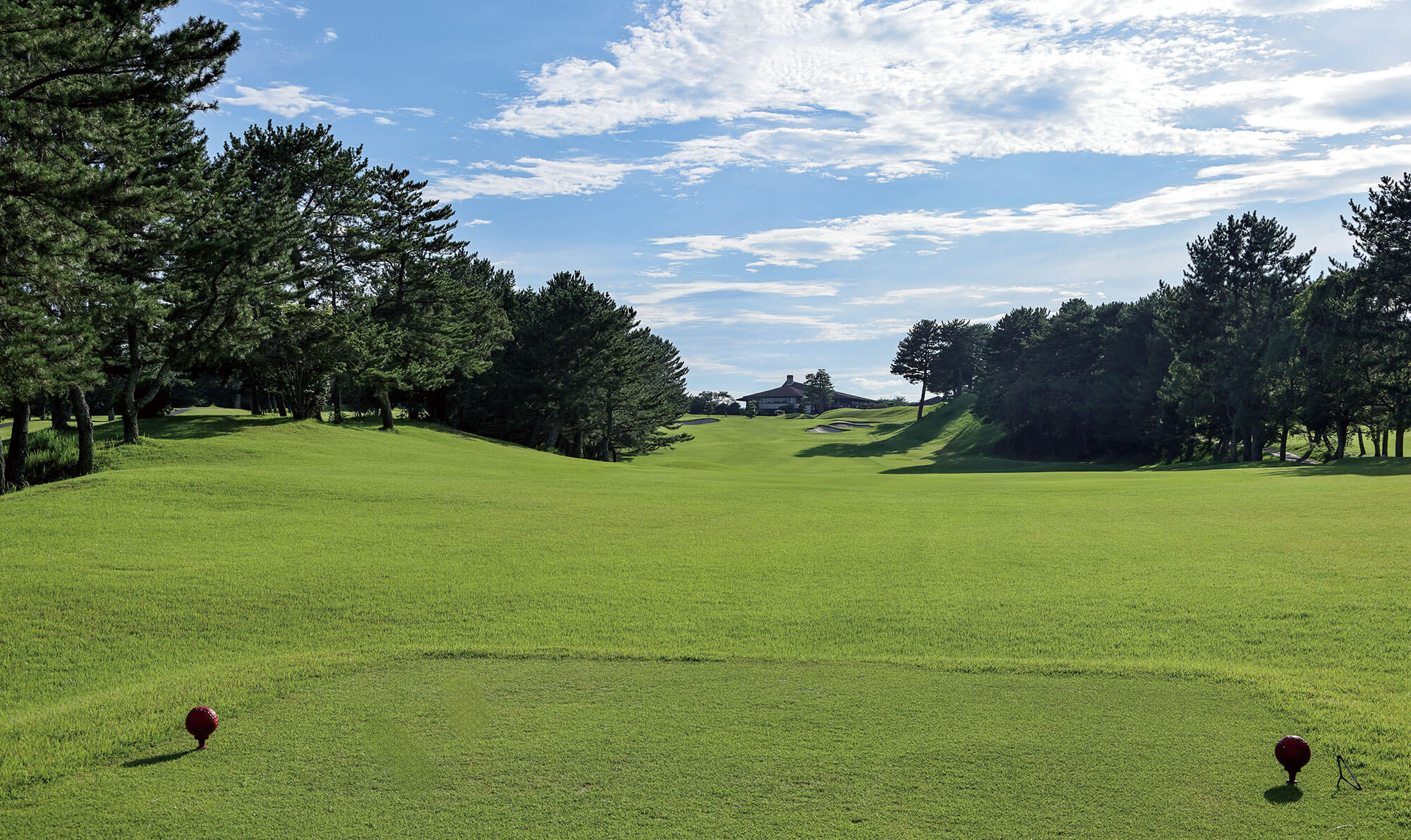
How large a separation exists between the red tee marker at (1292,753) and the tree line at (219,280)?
1849cm

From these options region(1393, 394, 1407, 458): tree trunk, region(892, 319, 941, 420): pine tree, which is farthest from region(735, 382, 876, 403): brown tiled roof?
region(1393, 394, 1407, 458): tree trunk

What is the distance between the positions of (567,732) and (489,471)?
25.0 meters

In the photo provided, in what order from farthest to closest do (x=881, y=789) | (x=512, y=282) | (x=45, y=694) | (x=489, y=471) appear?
(x=512, y=282) < (x=489, y=471) < (x=45, y=694) < (x=881, y=789)

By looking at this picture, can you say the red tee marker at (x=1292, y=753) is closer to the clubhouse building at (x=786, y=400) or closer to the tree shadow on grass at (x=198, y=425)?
the tree shadow on grass at (x=198, y=425)

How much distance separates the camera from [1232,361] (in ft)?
182

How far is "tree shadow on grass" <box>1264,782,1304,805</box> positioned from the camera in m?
6.04

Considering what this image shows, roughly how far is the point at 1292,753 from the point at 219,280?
3306 cm

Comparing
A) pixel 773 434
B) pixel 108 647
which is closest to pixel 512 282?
pixel 773 434

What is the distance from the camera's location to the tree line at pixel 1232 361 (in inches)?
1821

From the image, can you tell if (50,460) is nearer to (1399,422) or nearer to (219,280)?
(219,280)

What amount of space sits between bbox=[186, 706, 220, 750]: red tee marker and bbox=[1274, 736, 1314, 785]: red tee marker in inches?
327

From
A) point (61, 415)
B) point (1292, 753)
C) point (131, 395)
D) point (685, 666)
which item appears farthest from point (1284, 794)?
point (61, 415)

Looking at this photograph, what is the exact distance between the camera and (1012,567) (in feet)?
47.1

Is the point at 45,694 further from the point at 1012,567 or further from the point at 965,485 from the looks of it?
the point at 965,485
